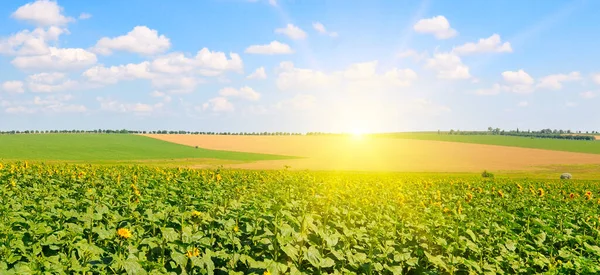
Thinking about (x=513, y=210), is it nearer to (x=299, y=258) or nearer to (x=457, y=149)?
(x=299, y=258)


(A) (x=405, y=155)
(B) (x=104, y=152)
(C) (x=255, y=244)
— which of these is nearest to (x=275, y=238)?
(C) (x=255, y=244)

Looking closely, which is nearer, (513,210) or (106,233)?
(106,233)

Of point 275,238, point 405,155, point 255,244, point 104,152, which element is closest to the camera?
point 275,238

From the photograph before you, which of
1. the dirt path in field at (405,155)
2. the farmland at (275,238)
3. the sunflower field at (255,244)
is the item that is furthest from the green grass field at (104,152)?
the sunflower field at (255,244)

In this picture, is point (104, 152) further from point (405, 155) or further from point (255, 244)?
point (255, 244)

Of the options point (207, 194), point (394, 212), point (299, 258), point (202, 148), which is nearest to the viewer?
point (299, 258)

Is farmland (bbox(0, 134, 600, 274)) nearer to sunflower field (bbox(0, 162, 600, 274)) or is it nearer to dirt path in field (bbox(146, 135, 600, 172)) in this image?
sunflower field (bbox(0, 162, 600, 274))

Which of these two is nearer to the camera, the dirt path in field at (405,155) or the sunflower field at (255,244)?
the sunflower field at (255,244)

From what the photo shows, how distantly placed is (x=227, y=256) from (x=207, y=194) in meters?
6.24

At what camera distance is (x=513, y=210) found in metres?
14.1

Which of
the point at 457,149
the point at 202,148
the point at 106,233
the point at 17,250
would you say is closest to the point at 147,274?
the point at 106,233

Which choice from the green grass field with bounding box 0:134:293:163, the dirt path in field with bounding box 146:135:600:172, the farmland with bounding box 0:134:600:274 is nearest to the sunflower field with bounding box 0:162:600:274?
the farmland with bounding box 0:134:600:274

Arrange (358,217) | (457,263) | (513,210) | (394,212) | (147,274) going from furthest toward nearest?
1. (513,210)
2. (394,212)
3. (358,217)
4. (457,263)
5. (147,274)

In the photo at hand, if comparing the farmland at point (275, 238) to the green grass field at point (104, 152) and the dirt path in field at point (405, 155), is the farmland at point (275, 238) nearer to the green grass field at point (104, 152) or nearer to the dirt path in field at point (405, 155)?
the dirt path in field at point (405, 155)
